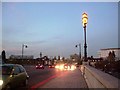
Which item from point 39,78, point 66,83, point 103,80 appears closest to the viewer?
point 103,80

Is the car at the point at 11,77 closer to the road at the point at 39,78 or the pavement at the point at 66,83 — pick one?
the road at the point at 39,78

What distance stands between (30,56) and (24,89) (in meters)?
155

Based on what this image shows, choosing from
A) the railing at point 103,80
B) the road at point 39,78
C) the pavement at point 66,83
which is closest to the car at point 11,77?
the road at point 39,78

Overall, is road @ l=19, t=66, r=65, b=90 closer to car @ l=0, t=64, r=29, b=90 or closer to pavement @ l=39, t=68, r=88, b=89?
pavement @ l=39, t=68, r=88, b=89

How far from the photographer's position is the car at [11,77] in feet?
44.1

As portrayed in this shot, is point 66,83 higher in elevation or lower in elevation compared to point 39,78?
higher

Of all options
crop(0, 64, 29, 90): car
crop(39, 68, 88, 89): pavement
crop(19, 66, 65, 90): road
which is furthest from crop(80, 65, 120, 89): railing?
crop(19, 66, 65, 90): road

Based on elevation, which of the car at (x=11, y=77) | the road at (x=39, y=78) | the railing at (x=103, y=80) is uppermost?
the railing at (x=103, y=80)

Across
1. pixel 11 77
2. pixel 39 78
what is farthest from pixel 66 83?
pixel 11 77

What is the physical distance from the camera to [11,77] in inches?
560

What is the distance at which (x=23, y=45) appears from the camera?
302ft

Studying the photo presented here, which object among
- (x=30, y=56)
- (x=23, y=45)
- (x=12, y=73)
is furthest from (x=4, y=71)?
(x=30, y=56)

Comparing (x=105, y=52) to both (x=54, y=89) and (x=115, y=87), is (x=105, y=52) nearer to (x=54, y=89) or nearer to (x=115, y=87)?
(x=54, y=89)

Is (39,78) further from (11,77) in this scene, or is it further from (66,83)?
(11,77)
